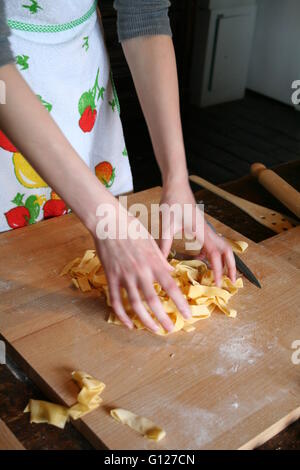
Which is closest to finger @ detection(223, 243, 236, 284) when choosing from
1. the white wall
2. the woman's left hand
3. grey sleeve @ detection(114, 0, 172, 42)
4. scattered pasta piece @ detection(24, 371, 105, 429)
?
the woman's left hand

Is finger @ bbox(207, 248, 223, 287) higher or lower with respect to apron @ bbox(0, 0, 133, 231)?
lower

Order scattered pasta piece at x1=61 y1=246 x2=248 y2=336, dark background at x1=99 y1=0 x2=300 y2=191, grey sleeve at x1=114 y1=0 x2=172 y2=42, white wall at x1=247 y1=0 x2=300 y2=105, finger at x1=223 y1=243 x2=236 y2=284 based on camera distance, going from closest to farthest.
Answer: scattered pasta piece at x1=61 y1=246 x2=248 y2=336, finger at x1=223 y1=243 x2=236 y2=284, grey sleeve at x1=114 y1=0 x2=172 y2=42, dark background at x1=99 y1=0 x2=300 y2=191, white wall at x1=247 y1=0 x2=300 y2=105

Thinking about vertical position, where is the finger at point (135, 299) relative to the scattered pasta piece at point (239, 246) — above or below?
above

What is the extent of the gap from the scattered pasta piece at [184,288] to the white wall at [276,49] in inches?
157

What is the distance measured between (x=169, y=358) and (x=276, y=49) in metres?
4.43

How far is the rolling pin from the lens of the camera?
62.2 inches

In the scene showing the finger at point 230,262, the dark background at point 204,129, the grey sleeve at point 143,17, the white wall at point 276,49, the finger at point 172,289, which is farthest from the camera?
the white wall at point 276,49

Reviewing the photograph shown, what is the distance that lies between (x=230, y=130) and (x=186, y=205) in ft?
11.2

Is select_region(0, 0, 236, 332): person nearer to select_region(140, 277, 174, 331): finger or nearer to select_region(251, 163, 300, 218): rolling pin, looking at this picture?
select_region(140, 277, 174, 331): finger

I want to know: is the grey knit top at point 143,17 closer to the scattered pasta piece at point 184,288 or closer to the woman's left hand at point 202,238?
the woman's left hand at point 202,238

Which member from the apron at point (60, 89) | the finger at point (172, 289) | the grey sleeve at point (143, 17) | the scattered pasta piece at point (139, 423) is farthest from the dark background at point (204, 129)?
the scattered pasta piece at point (139, 423)

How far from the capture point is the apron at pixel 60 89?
4.25 feet

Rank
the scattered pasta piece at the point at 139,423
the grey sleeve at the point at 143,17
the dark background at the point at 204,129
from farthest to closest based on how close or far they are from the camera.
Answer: the dark background at the point at 204,129 → the grey sleeve at the point at 143,17 → the scattered pasta piece at the point at 139,423

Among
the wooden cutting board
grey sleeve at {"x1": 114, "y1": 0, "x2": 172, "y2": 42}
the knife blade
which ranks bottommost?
the wooden cutting board
